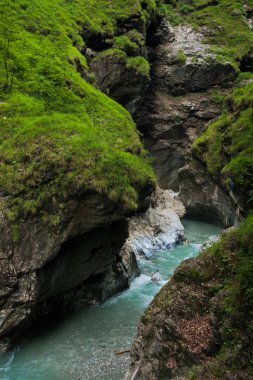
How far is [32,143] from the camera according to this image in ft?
48.7

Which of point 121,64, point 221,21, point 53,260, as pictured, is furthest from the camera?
point 221,21

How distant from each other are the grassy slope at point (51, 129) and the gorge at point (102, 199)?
2.2 inches

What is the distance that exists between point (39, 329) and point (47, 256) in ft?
10.5

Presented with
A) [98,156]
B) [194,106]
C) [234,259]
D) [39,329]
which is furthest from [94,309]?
[194,106]

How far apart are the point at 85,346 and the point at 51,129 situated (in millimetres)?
8116

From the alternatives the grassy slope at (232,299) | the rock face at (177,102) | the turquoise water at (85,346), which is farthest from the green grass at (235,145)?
the rock face at (177,102)

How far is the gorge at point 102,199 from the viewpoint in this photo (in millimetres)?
9398

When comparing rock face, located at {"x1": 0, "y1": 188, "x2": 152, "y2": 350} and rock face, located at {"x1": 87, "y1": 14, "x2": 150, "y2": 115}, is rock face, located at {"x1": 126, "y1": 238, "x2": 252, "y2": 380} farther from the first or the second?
rock face, located at {"x1": 87, "y1": 14, "x2": 150, "y2": 115}

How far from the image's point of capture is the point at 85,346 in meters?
13.7

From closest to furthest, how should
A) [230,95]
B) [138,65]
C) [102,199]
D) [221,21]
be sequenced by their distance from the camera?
[102,199], [230,95], [138,65], [221,21]

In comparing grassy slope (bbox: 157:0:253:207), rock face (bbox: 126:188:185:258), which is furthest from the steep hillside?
rock face (bbox: 126:188:185:258)

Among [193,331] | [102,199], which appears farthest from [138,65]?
[193,331]

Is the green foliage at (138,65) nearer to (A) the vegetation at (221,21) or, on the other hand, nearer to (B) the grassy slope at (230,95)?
(B) the grassy slope at (230,95)

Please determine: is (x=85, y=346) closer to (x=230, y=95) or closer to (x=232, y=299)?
(x=232, y=299)
